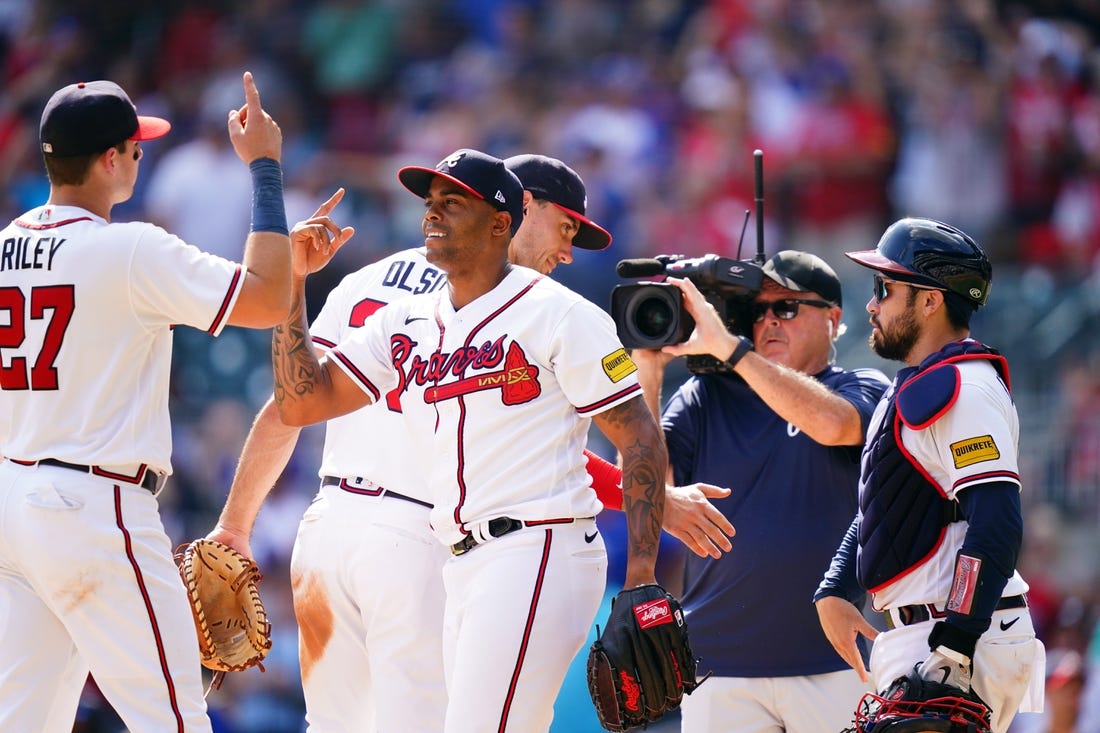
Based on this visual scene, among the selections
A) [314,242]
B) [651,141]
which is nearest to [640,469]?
[314,242]

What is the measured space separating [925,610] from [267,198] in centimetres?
218

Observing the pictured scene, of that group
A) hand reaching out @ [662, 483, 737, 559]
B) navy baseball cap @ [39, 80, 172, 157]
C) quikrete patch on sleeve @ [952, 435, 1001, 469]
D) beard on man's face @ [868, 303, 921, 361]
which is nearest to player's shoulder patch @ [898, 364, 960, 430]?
quikrete patch on sleeve @ [952, 435, 1001, 469]

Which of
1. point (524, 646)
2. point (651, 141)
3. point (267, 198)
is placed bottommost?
point (524, 646)

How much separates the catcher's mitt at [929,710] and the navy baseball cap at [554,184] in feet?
6.14

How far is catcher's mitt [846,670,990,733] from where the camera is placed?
396cm

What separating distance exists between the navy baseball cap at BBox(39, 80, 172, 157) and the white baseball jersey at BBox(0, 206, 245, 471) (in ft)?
0.85

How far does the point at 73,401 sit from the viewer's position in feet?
13.9

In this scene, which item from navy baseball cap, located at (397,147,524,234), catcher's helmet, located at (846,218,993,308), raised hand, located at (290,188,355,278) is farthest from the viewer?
raised hand, located at (290,188,355,278)

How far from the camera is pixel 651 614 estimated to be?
408 centimetres

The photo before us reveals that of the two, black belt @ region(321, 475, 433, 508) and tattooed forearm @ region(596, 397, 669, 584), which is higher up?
tattooed forearm @ region(596, 397, 669, 584)

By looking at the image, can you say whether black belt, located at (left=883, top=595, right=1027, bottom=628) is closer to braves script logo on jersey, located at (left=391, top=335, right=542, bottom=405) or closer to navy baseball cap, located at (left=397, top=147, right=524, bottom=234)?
braves script logo on jersey, located at (left=391, top=335, right=542, bottom=405)

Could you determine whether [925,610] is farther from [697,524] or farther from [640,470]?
[640,470]

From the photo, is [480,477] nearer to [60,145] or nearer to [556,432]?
[556,432]

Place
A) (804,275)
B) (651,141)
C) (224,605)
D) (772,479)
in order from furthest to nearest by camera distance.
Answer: (651,141)
(804,275)
(772,479)
(224,605)
